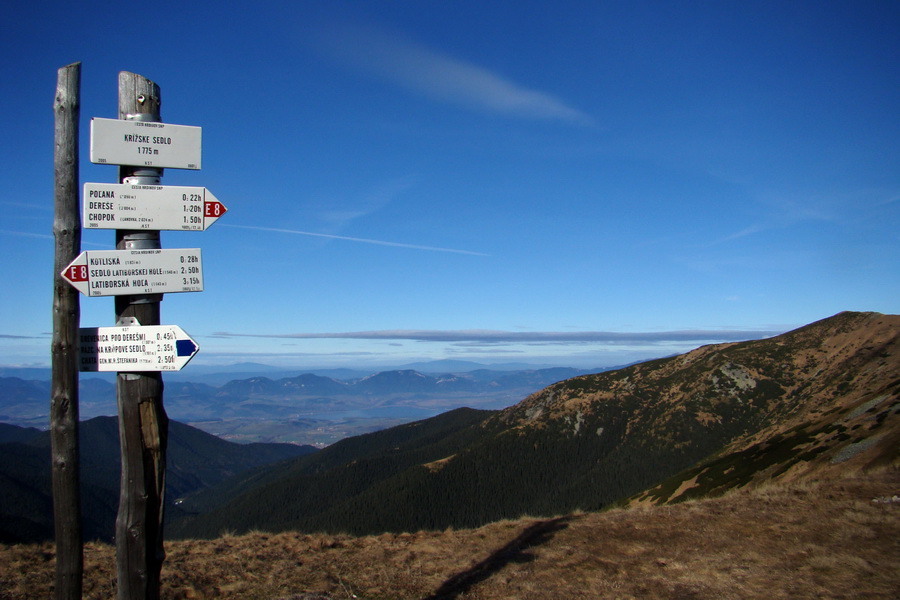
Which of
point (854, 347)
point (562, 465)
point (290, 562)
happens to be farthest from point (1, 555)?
point (562, 465)

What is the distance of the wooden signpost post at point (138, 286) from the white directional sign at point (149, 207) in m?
0.01

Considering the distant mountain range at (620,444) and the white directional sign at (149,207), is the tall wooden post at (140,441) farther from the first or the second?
the distant mountain range at (620,444)

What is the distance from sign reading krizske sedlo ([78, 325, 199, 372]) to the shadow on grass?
7.46m

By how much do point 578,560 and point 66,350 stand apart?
456 inches

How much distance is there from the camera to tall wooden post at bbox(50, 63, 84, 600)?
20.9 feet

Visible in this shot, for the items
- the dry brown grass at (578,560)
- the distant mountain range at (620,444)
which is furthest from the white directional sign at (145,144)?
the distant mountain range at (620,444)

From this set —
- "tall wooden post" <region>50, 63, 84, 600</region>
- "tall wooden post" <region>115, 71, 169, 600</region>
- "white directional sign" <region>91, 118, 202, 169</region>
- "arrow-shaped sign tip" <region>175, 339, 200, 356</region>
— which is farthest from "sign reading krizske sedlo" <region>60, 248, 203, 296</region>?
"white directional sign" <region>91, 118, 202, 169</region>

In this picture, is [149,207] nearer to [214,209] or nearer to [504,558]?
[214,209]

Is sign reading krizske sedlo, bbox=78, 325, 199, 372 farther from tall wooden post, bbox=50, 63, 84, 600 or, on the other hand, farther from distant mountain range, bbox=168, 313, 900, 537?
distant mountain range, bbox=168, 313, 900, 537

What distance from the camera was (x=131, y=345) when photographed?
6.54 metres

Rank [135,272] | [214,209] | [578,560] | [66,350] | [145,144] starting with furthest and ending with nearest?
[578,560], [214,209], [145,144], [135,272], [66,350]

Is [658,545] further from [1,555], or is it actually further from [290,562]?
[1,555]

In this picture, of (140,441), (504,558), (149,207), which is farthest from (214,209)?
(504,558)

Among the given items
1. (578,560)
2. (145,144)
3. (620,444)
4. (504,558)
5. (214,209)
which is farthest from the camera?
(620,444)
